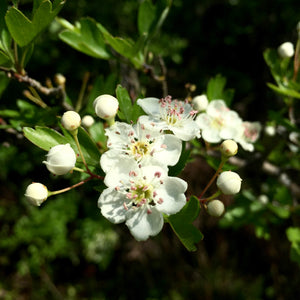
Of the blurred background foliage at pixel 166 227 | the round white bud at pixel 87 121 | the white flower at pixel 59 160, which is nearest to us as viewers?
the white flower at pixel 59 160

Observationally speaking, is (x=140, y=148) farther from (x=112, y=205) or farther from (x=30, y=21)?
(x=30, y=21)

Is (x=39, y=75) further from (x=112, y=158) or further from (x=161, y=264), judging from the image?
(x=161, y=264)

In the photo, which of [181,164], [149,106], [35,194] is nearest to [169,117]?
[149,106]

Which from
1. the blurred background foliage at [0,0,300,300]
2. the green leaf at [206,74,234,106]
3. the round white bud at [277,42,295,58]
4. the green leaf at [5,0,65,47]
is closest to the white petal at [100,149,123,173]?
the green leaf at [5,0,65,47]

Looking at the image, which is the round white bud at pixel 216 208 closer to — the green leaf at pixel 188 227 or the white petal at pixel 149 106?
the green leaf at pixel 188 227

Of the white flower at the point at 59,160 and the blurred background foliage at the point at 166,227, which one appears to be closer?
the white flower at the point at 59,160

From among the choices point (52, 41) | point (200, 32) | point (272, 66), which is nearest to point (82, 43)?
point (272, 66)

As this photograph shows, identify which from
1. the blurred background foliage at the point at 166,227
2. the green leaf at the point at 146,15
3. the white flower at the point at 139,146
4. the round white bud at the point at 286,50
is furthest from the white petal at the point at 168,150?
the blurred background foliage at the point at 166,227
